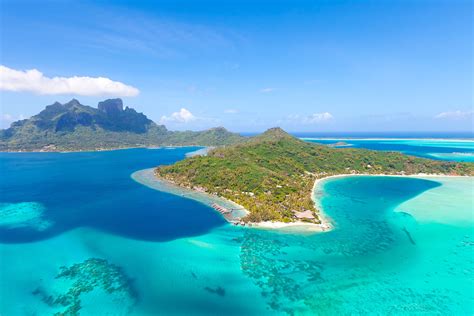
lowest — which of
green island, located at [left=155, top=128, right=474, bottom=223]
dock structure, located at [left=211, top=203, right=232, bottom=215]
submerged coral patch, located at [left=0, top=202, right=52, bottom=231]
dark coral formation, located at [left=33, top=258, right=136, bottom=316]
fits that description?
dark coral formation, located at [left=33, top=258, right=136, bottom=316]

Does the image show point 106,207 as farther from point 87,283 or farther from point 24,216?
point 87,283

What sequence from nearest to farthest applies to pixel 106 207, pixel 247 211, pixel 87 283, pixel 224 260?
pixel 87 283 → pixel 224 260 → pixel 247 211 → pixel 106 207

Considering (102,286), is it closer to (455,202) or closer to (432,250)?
(432,250)

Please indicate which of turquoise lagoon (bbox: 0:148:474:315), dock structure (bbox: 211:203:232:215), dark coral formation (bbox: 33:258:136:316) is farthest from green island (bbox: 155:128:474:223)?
dark coral formation (bbox: 33:258:136:316)

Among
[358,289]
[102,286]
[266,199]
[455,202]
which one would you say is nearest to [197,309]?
[102,286]

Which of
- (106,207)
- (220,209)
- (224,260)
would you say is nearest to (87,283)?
(224,260)

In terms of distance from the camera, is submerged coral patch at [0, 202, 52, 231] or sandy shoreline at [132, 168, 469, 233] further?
submerged coral patch at [0, 202, 52, 231]

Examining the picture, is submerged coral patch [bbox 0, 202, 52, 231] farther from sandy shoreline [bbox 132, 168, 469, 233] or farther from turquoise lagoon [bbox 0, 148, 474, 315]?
sandy shoreline [bbox 132, 168, 469, 233]
